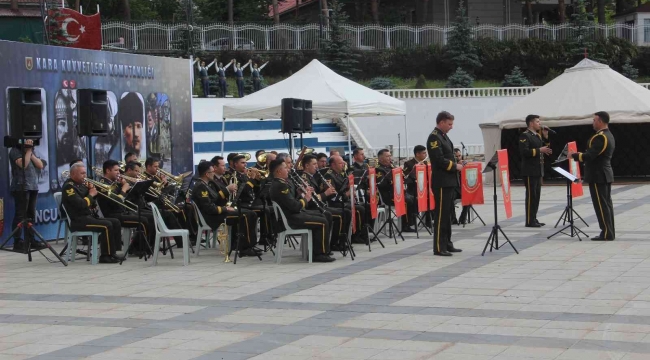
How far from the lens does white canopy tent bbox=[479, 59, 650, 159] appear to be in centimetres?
2820

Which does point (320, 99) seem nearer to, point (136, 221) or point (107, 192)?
point (136, 221)

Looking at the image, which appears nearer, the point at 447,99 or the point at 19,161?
the point at 19,161

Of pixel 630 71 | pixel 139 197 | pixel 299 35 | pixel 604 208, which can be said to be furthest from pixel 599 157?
pixel 630 71

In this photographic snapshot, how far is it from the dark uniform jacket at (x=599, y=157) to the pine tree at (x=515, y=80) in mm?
29620

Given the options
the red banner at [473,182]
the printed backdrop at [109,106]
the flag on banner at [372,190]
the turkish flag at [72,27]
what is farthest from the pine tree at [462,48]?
the flag on banner at [372,190]

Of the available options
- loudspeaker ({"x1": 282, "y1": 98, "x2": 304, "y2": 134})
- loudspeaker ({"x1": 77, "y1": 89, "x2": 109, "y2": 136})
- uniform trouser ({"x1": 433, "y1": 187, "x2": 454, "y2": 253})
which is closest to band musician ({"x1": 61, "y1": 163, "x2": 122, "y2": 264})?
loudspeaker ({"x1": 77, "y1": 89, "x2": 109, "y2": 136})

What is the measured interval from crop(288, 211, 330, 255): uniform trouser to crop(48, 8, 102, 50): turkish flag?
18.5 m

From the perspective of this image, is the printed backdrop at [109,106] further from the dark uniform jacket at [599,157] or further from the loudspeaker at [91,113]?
the dark uniform jacket at [599,157]

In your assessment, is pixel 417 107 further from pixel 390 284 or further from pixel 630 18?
pixel 390 284

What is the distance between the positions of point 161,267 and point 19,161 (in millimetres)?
3544

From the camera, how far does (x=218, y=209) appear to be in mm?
14555

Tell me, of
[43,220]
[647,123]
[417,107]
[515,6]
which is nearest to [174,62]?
[43,220]

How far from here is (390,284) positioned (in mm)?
11711

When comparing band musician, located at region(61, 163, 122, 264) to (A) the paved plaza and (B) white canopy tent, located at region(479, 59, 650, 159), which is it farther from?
(B) white canopy tent, located at region(479, 59, 650, 159)
